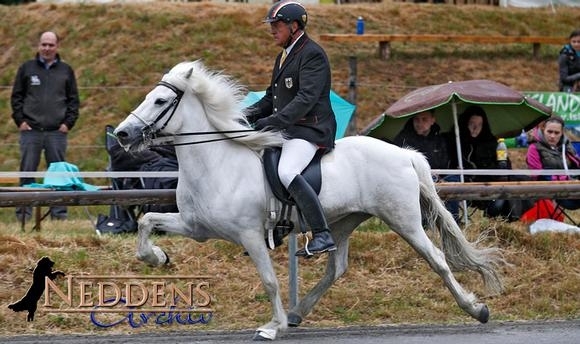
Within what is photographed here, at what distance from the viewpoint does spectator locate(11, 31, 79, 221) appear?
1452cm

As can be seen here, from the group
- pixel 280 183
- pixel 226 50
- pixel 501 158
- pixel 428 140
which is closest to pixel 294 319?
pixel 280 183

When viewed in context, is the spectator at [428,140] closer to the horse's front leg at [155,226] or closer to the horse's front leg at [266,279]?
the horse's front leg at [266,279]

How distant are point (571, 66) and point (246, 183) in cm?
1053

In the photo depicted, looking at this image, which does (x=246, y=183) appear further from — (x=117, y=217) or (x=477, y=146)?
(x=477, y=146)

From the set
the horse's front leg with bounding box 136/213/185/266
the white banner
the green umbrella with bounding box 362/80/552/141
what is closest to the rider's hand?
the horse's front leg with bounding box 136/213/185/266

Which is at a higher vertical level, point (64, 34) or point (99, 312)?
point (64, 34)

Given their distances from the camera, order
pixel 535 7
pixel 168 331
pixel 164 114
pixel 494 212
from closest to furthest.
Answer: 1. pixel 164 114
2. pixel 168 331
3. pixel 494 212
4. pixel 535 7

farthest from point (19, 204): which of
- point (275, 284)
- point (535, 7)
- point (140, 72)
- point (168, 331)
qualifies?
point (535, 7)

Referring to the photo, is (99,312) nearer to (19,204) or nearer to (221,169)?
(19,204)

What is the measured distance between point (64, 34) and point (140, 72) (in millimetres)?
2267

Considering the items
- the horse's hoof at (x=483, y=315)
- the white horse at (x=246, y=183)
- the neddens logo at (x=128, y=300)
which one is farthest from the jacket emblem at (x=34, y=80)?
the horse's hoof at (x=483, y=315)

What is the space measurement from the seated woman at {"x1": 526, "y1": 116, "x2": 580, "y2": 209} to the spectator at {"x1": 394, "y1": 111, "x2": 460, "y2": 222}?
1037 millimetres

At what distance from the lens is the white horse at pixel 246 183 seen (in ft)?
29.5

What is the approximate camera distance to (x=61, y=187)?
13016 mm
